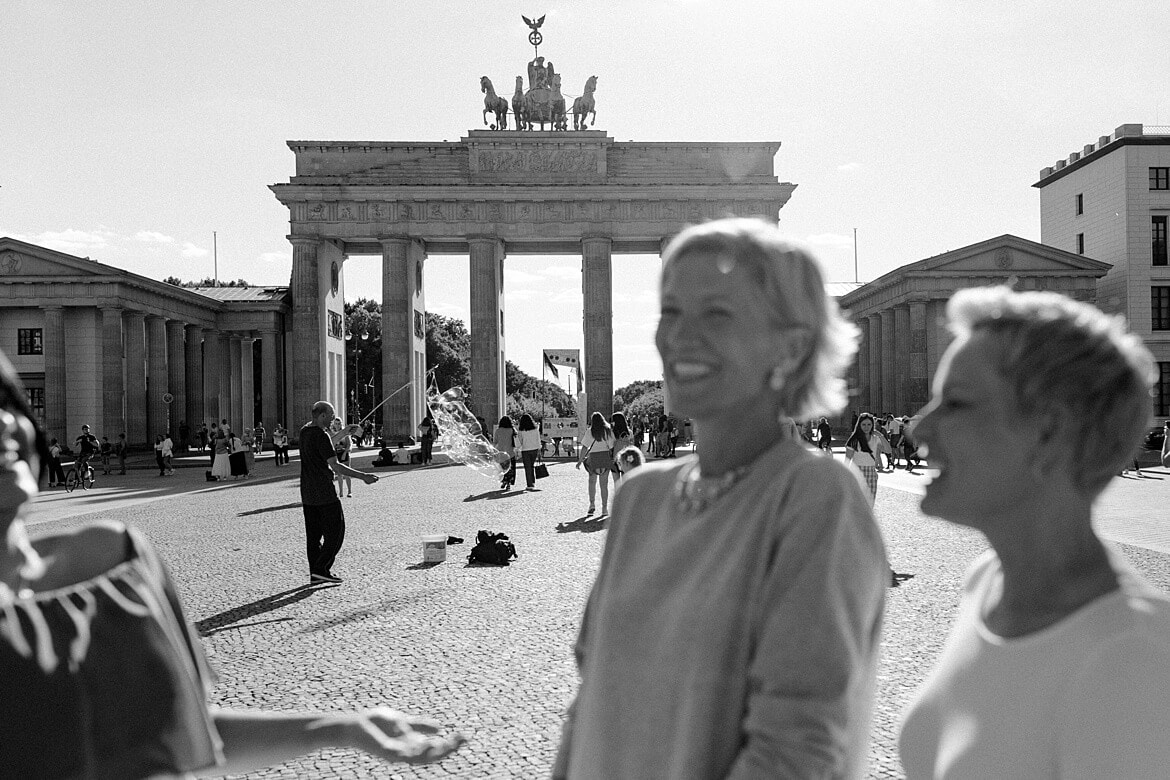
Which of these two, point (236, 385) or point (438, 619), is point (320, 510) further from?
point (236, 385)

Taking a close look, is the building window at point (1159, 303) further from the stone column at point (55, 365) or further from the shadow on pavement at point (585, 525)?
the stone column at point (55, 365)

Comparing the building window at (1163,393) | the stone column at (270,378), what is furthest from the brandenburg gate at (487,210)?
the building window at (1163,393)

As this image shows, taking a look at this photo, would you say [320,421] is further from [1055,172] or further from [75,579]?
[1055,172]

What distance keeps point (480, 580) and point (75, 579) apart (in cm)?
954

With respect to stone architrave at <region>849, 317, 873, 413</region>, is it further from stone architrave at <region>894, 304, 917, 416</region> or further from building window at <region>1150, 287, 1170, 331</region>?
building window at <region>1150, 287, 1170, 331</region>

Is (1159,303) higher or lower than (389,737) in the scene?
higher

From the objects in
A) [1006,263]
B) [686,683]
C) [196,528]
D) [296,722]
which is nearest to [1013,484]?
[686,683]

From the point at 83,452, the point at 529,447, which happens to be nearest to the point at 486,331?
the point at 83,452

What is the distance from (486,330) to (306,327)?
10267 millimetres

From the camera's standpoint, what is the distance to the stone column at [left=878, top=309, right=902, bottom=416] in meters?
59.9

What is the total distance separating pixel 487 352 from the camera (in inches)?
2286

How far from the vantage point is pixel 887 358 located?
60406 mm

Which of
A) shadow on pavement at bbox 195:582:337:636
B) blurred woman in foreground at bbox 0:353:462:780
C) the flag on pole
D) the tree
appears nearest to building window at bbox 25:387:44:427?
the flag on pole

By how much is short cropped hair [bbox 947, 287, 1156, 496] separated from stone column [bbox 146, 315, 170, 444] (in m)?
58.7
